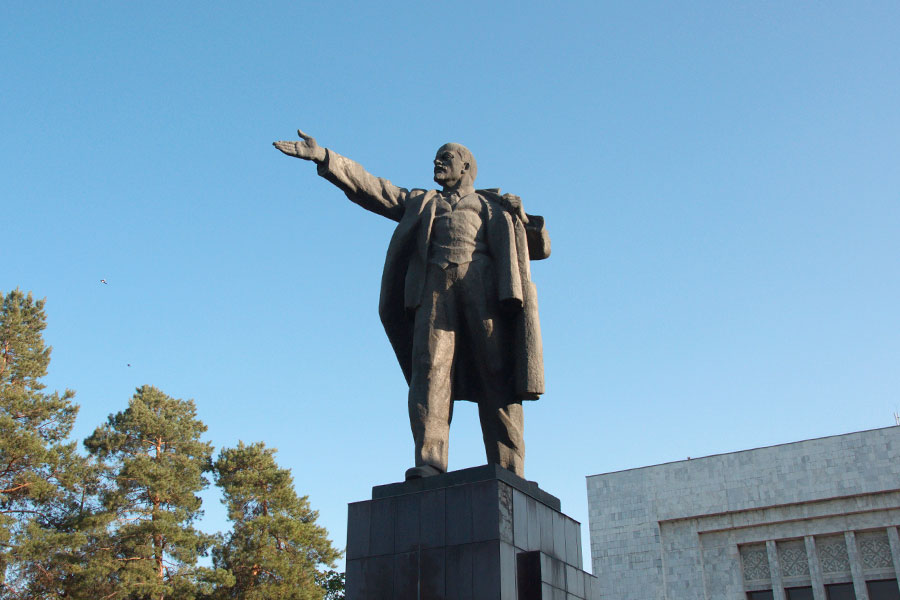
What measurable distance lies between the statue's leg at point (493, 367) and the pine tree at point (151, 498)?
1837cm

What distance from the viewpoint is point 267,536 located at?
24.4 metres

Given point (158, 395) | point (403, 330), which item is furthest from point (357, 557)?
point (158, 395)

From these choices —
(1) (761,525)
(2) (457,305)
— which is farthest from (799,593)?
(2) (457,305)

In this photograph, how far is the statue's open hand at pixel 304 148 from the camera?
242 inches

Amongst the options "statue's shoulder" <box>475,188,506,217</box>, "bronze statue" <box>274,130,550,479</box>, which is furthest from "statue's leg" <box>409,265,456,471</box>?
"statue's shoulder" <box>475,188,506,217</box>

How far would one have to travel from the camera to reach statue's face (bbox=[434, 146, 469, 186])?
6.69 metres

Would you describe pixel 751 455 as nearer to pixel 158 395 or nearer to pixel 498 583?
pixel 158 395

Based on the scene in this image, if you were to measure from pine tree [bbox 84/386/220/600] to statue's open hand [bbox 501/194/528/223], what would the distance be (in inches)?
736

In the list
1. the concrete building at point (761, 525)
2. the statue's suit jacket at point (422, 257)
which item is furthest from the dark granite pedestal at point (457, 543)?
the concrete building at point (761, 525)

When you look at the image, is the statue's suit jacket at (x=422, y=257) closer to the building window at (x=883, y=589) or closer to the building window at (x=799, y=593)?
the building window at (x=799, y=593)

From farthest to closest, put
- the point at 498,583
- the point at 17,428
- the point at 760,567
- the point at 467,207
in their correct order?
the point at 760,567 < the point at 17,428 < the point at 467,207 < the point at 498,583

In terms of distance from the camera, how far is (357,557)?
548cm

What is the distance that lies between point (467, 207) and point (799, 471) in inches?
894

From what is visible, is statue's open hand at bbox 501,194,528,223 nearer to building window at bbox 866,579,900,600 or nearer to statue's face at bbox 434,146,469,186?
statue's face at bbox 434,146,469,186
